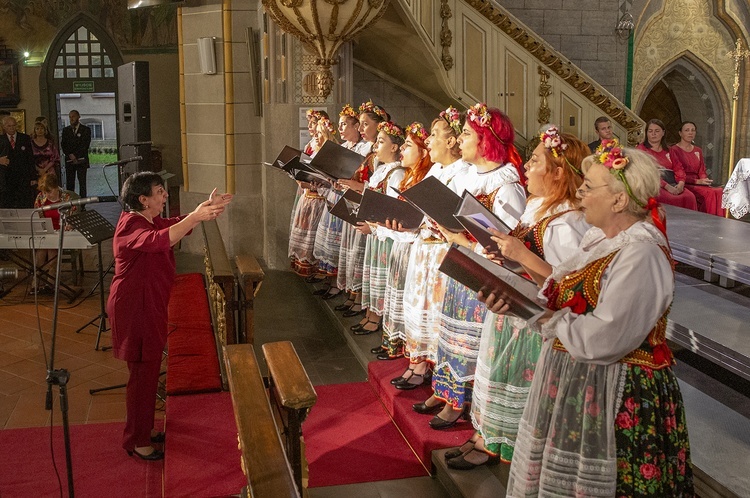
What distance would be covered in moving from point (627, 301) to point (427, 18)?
646 cm

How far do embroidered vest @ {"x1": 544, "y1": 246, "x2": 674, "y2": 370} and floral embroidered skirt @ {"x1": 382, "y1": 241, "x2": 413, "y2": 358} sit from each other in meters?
2.27

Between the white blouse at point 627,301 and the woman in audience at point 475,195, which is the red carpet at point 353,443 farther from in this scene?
the white blouse at point 627,301

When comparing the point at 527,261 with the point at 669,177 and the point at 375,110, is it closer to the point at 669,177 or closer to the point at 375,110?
the point at 375,110

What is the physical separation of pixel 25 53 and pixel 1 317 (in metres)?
8.57

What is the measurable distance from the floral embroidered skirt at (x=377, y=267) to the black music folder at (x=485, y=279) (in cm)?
291

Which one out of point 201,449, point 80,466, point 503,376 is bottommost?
point 80,466

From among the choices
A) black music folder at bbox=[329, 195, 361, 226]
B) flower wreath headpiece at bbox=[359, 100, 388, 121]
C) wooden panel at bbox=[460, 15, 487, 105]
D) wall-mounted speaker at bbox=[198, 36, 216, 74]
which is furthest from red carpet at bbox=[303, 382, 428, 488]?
wall-mounted speaker at bbox=[198, 36, 216, 74]

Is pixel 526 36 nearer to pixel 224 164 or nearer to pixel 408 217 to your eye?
pixel 224 164

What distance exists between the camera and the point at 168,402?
471 cm

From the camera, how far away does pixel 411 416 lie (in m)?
4.30

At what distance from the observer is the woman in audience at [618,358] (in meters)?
2.41

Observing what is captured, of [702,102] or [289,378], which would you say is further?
[702,102]

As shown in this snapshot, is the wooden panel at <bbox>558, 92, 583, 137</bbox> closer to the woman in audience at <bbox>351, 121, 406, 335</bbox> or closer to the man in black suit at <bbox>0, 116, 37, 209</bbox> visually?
the woman in audience at <bbox>351, 121, 406, 335</bbox>

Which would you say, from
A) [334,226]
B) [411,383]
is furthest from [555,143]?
[334,226]
